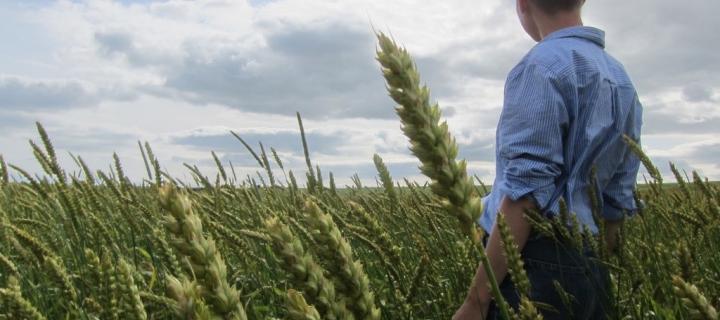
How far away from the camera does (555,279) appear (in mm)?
3012

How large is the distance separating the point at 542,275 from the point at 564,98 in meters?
0.77

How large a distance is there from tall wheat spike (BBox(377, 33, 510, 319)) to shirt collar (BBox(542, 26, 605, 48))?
6.27 ft

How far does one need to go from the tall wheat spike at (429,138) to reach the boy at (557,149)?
1.29 metres

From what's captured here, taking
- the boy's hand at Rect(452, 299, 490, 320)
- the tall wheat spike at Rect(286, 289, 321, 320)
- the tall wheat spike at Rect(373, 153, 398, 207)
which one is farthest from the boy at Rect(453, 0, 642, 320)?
the tall wheat spike at Rect(286, 289, 321, 320)

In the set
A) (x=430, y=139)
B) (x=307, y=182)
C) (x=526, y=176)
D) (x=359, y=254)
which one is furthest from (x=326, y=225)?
(x=307, y=182)

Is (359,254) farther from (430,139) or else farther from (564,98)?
(430,139)

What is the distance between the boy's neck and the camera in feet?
10.8

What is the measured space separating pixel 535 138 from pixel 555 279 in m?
0.64

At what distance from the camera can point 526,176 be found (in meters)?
2.78

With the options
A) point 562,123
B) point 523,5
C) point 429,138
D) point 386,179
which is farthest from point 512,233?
point 429,138

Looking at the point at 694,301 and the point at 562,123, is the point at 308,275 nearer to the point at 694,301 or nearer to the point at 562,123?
the point at 694,301

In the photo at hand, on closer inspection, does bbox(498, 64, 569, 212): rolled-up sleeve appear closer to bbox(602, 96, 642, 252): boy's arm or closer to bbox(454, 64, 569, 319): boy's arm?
bbox(454, 64, 569, 319): boy's arm

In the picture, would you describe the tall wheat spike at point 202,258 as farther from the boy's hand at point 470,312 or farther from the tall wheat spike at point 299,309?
the boy's hand at point 470,312

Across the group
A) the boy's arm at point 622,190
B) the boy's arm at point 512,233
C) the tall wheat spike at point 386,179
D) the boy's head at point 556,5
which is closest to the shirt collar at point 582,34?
the boy's head at point 556,5
